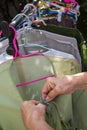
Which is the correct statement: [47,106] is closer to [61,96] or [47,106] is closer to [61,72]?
[61,96]

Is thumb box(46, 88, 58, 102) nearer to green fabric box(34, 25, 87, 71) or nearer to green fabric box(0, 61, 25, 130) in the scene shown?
green fabric box(0, 61, 25, 130)

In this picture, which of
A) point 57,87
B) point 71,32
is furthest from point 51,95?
point 71,32

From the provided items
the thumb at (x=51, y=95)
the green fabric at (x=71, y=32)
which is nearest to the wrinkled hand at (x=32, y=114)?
the thumb at (x=51, y=95)

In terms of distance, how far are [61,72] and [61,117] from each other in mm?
191

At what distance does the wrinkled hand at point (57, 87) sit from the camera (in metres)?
0.92

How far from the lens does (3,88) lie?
99 centimetres

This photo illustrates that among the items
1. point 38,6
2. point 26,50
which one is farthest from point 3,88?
point 38,6

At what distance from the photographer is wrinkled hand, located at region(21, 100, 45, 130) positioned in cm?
80

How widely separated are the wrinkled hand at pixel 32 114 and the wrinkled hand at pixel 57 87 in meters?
0.08

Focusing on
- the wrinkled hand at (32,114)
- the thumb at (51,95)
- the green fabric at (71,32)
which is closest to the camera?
the wrinkled hand at (32,114)

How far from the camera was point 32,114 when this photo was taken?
2.68 ft

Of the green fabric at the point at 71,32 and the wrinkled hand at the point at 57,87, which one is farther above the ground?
the wrinkled hand at the point at 57,87

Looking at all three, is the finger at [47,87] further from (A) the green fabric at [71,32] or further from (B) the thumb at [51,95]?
(A) the green fabric at [71,32]

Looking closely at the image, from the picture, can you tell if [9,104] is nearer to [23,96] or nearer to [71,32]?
[23,96]
